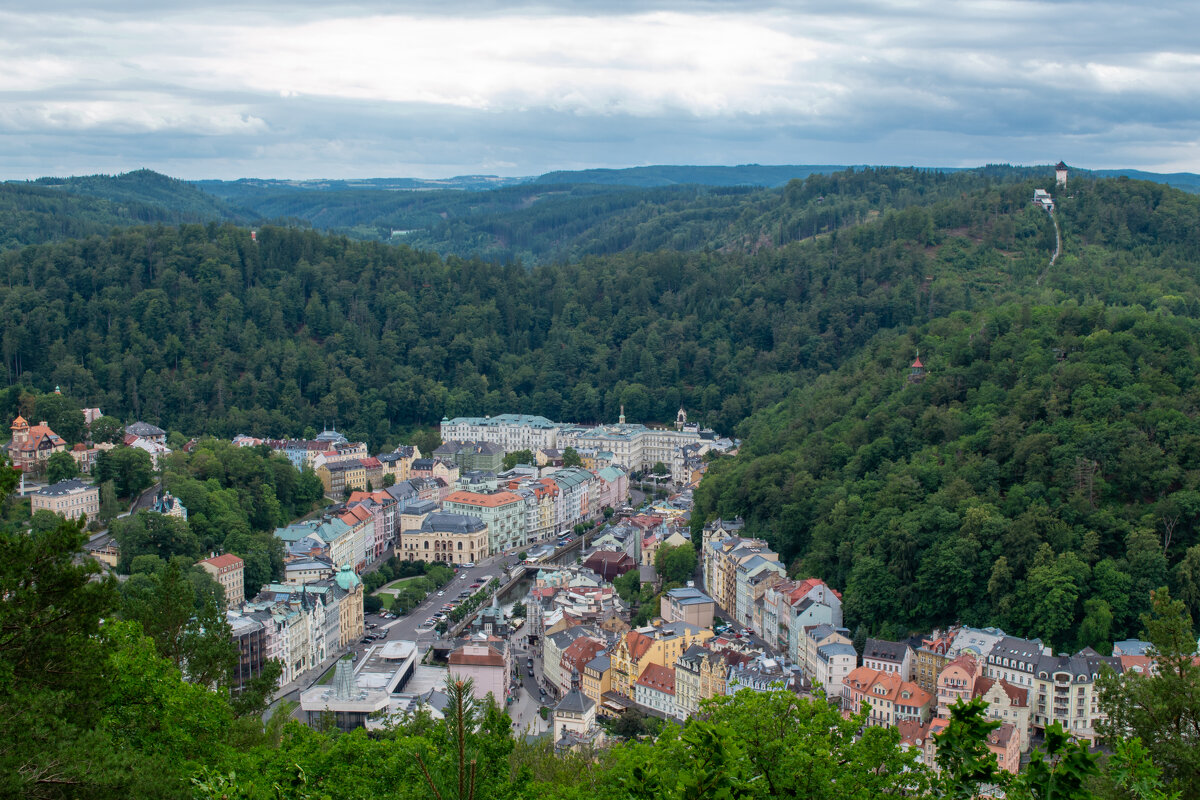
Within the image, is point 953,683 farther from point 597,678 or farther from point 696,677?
point 597,678

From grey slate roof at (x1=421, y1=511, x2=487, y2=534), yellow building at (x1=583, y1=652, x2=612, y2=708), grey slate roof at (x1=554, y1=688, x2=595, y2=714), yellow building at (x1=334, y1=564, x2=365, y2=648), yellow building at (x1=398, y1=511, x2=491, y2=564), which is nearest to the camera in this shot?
grey slate roof at (x1=554, y1=688, x2=595, y2=714)

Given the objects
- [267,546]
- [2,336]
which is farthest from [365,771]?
[2,336]

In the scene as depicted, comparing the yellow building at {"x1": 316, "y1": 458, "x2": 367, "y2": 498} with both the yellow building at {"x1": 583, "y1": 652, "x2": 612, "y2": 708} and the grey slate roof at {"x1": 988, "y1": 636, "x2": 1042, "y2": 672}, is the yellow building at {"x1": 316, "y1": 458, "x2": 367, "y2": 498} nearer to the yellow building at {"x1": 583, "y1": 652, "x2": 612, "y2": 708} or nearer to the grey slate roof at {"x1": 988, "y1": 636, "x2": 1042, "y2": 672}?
the yellow building at {"x1": 583, "y1": 652, "x2": 612, "y2": 708}

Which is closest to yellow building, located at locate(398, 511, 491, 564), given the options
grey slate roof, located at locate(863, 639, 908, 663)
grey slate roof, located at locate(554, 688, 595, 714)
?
grey slate roof, located at locate(554, 688, 595, 714)

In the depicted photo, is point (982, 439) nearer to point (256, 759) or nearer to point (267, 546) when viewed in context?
point (267, 546)

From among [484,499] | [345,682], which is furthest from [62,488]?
[345,682]

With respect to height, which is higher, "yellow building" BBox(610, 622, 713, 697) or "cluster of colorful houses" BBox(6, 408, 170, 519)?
"cluster of colorful houses" BBox(6, 408, 170, 519)
